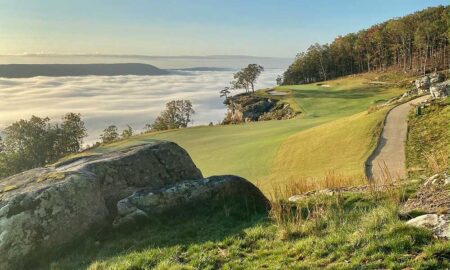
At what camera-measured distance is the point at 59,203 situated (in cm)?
1189

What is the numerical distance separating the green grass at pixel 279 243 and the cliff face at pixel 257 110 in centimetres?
7158

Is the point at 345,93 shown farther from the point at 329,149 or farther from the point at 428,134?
the point at 428,134

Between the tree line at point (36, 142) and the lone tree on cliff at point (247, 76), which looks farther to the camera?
the lone tree on cliff at point (247, 76)

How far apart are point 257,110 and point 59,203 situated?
93379mm

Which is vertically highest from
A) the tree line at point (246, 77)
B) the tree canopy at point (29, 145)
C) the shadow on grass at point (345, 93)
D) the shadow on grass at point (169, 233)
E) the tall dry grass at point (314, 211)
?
the tree line at point (246, 77)

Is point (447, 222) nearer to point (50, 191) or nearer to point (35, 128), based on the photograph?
point (50, 191)

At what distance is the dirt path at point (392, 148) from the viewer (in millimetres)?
28253

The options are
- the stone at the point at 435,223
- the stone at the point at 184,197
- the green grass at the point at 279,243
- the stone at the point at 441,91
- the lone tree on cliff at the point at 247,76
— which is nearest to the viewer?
the green grass at the point at 279,243

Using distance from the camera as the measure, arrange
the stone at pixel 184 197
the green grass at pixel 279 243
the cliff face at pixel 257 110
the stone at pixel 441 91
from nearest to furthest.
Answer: the green grass at pixel 279 243, the stone at pixel 184 197, the stone at pixel 441 91, the cliff face at pixel 257 110

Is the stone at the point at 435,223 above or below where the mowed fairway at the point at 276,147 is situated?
above

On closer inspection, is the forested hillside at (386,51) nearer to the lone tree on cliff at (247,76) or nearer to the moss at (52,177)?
the lone tree on cliff at (247,76)

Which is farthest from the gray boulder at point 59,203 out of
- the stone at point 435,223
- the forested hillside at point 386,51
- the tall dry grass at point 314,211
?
the forested hillside at point 386,51

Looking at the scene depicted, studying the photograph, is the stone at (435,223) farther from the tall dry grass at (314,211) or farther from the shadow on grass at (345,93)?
the shadow on grass at (345,93)

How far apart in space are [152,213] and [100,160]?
369 centimetres
